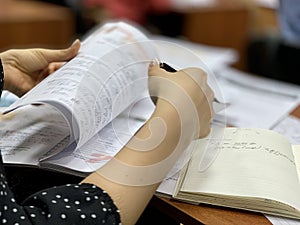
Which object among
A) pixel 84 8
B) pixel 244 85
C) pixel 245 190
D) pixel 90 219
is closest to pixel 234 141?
pixel 245 190

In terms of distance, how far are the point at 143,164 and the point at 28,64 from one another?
0.27 meters

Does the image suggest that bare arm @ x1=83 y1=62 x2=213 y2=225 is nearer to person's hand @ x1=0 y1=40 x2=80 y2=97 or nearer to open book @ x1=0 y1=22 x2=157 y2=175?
open book @ x1=0 y1=22 x2=157 y2=175

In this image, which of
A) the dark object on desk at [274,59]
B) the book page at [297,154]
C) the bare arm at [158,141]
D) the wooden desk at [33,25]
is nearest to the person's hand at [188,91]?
the bare arm at [158,141]

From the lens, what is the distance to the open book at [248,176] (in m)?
0.58

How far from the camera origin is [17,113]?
69 cm

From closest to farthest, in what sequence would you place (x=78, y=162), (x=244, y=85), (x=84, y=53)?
1. (x=78, y=162)
2. (x=84, y=53)
3. (x=244, y=85)

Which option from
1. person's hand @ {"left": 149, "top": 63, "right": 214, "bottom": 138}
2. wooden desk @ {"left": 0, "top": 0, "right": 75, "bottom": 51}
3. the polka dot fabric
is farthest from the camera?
wooden desk @ {"left": 0, "top": 0, "right": 75, "bottom": 51}

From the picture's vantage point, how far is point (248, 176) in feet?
1.97

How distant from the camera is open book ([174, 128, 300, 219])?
→ 1.89 feet

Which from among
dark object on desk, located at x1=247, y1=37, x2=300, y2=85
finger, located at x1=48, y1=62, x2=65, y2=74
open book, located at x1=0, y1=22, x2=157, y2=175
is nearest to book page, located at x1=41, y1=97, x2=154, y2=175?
open book, located at x1=0, y1=22, x2=157, y2=175

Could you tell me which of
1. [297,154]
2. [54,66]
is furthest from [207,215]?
[54,66]

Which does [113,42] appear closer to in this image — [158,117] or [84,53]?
[84,53]

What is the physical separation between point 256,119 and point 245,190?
331 mm

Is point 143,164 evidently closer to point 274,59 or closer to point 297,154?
point 297,154
